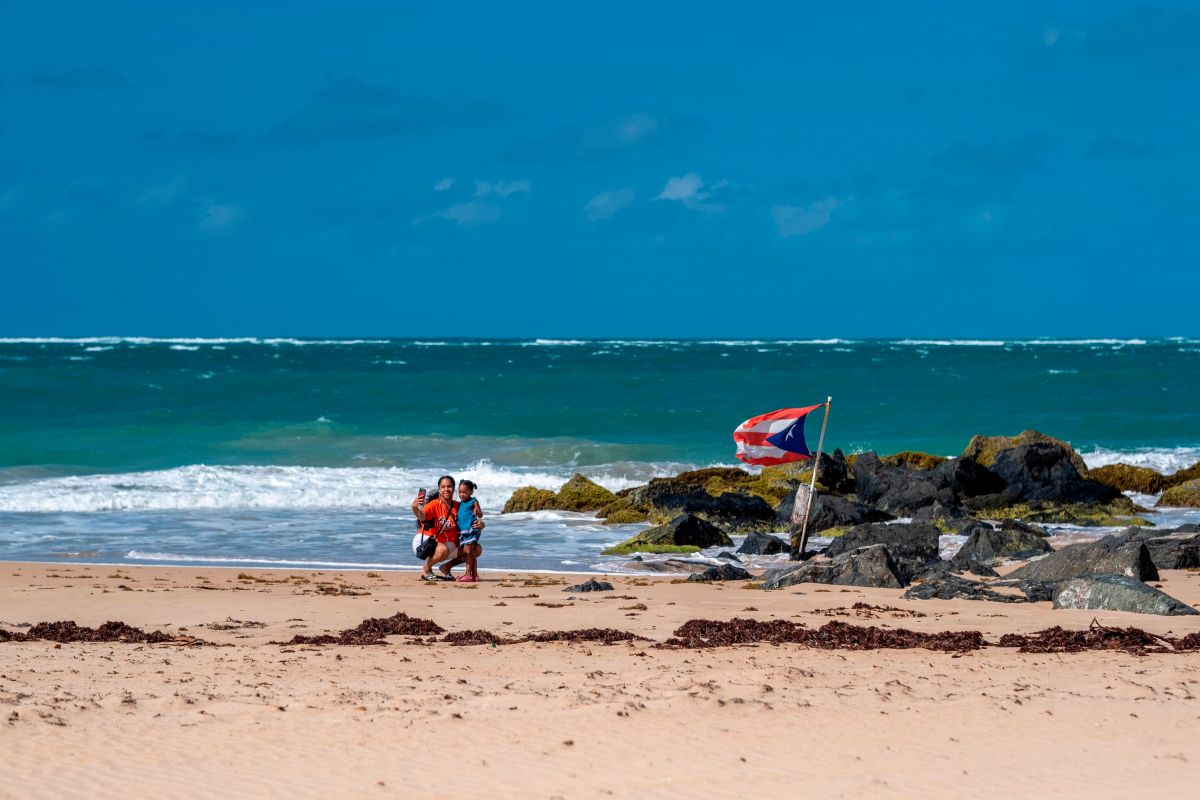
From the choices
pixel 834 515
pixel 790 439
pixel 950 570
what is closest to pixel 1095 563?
pixel 950 570

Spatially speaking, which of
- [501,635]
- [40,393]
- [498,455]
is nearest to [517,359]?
[40,393]

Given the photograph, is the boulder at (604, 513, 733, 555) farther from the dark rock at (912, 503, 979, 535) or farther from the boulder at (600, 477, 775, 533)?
the dark rock at (912, 503, 979, 535)

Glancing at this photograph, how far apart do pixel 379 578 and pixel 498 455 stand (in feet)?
63.4

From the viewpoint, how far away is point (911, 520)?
799 inches

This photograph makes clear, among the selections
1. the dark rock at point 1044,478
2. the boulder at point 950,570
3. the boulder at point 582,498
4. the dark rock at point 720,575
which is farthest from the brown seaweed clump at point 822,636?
the dark rock at point 1044,478

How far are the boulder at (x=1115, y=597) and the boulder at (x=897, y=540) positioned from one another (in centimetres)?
366

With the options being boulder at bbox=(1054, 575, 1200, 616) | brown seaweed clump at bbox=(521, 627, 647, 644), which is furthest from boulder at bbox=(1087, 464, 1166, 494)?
brown seaweed clump at bbox=(521, 627, 647, 644)

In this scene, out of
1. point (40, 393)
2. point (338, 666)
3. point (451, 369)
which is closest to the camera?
point (338, 666)

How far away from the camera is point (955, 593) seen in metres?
12.2

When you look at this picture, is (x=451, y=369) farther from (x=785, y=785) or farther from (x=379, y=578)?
(x=785, y=785)

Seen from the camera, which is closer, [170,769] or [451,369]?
[170,769]

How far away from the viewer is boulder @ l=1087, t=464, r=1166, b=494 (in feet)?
81.6

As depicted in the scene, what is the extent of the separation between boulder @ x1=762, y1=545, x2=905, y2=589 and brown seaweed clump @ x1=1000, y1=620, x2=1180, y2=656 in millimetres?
3349

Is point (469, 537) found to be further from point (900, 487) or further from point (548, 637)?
point (900, 487)
